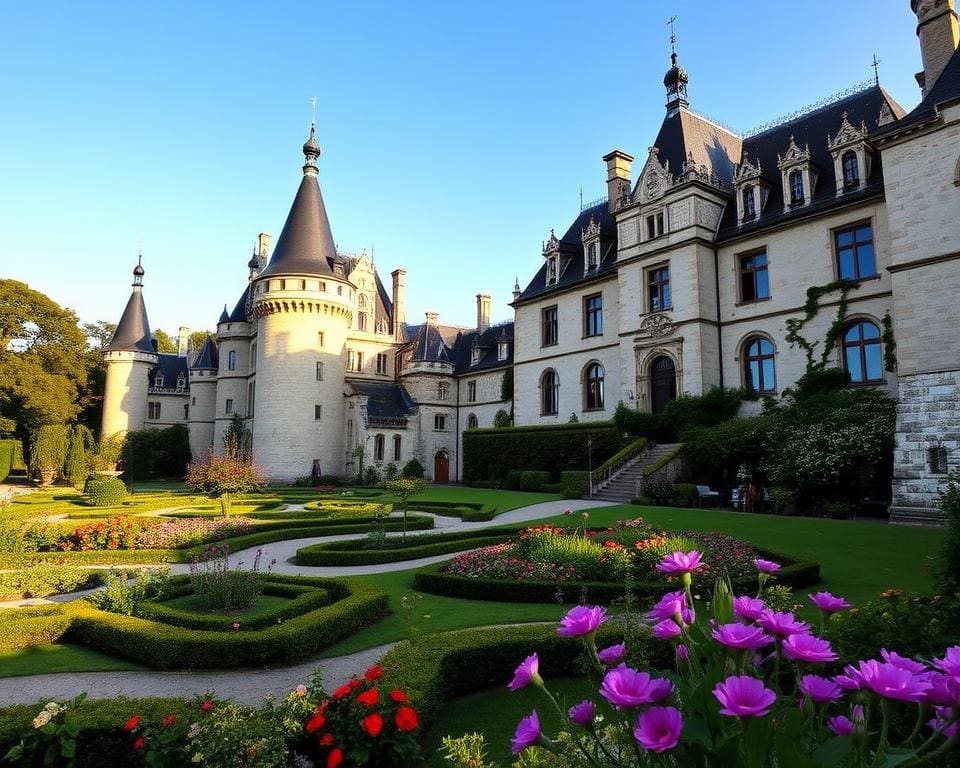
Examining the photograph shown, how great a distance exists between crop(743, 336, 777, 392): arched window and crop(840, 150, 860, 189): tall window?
685 centimetres

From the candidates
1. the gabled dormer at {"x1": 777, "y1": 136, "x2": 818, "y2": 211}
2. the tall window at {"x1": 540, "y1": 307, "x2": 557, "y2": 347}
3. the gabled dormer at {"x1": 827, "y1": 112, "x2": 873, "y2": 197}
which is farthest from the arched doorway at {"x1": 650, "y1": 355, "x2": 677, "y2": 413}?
the gabled dormer at {"x1": 827, "y1": 112, "x2": 873, "y2": 197}

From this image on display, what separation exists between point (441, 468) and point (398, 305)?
14.9 m

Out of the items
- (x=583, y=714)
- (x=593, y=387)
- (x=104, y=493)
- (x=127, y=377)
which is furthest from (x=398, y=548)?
(x=127, y=377)

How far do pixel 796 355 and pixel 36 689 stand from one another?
2580cm

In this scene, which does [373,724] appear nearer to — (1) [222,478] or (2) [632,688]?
(2) [632,688]

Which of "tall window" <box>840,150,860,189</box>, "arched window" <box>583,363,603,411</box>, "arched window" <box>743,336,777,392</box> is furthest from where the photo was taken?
"arched window" <box>583,363,603,411</box>

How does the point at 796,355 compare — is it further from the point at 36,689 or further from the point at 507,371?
the point at 36,689

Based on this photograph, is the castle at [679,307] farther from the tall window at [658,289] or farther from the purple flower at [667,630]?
the purple flower at [667,630]

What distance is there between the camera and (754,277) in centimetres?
2714

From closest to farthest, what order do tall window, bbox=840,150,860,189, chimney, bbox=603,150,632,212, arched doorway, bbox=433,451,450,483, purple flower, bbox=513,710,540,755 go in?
purple flower, bbox=513,710,540,755, tall window, bbox=840,150,860,189, chimney, bbox=603,150,632,212, arched doorway, bbox=433,451,450,483

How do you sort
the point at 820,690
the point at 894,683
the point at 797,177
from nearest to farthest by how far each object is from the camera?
the point at 894,683 → the point at 820,690 → the point at 797,177

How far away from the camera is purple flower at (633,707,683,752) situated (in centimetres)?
160

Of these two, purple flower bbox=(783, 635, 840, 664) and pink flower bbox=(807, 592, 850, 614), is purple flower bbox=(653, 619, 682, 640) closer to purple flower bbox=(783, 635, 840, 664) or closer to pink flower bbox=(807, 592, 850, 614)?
purple flower bbox=(783, 635, 840, 664)

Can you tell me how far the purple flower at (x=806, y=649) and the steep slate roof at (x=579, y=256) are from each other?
31.7m
